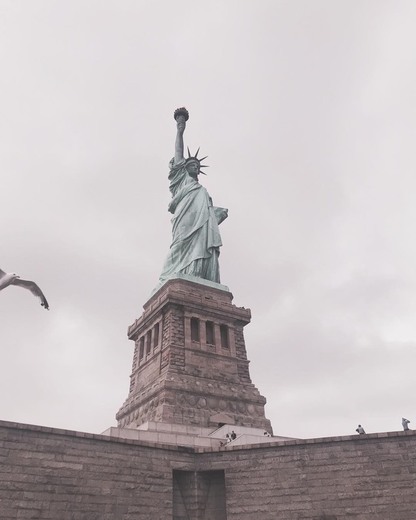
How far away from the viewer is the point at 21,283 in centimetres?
1431

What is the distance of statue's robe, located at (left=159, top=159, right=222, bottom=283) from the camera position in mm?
36188

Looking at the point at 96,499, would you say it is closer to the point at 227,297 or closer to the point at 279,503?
the point at 279,503

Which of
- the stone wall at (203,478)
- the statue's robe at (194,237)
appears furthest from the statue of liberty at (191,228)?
the stone wall at (203,478)

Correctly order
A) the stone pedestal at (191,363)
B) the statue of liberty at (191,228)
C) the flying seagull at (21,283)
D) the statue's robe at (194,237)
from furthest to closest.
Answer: the statue of liberty at (191,228) → the statue's robe at (194,237) → the stone pedestal at (191,363) → the flying seagull at (21,283)

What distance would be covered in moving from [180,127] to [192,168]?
5689 millimetres

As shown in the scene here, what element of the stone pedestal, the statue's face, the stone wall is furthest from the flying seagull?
the statue's face

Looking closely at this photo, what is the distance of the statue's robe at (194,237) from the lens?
3619 cm

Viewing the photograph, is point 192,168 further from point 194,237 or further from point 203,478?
point 203,478

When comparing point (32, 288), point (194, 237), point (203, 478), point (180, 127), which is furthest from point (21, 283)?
point (180, 127)

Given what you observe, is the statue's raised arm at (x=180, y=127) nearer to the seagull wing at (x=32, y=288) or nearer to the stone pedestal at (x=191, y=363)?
the stone pedestal at (x=191, y=363)

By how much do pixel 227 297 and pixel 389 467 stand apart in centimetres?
2063

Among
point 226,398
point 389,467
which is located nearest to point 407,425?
point 389,467

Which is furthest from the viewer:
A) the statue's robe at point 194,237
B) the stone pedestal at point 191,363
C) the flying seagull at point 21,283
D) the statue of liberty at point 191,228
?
the statue of liberty at point 191,228

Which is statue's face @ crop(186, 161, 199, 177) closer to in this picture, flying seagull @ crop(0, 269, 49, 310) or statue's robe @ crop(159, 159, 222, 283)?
statue's robe @ crop(159, 159, 222, 283)
